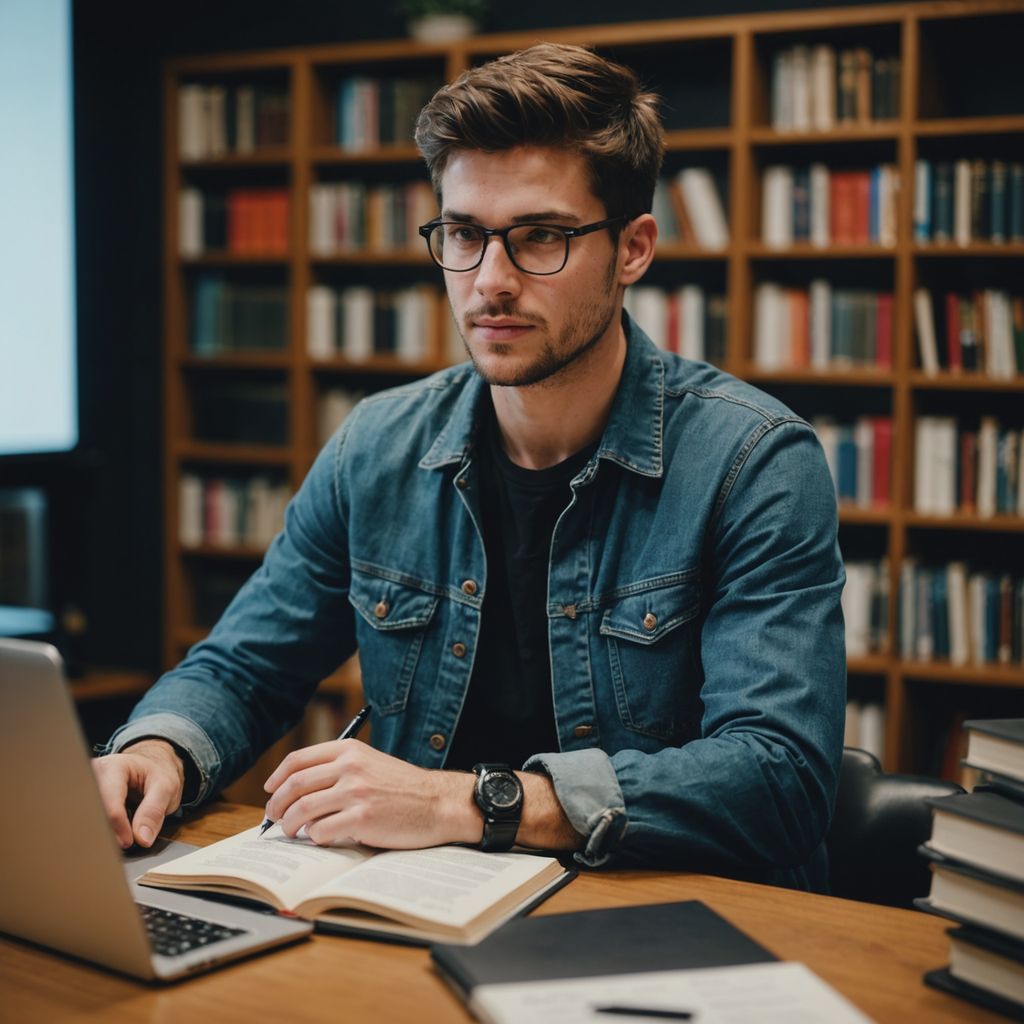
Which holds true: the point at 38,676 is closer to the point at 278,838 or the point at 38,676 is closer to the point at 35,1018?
the point at 35,1018

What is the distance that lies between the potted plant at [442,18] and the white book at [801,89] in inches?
38.2

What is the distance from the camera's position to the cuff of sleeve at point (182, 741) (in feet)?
4.47

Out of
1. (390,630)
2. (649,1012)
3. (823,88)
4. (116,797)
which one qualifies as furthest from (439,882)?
(823,88)

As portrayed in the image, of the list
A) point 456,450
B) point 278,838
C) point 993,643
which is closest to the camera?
point 278,838

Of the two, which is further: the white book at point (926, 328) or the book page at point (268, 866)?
the white book at point (926, 328)

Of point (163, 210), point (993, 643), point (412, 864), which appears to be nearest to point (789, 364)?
point (993, 643)

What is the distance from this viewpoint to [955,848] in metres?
0.93

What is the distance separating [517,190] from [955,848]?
2.99 feet

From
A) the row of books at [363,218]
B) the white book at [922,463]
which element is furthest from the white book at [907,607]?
the row of books at [363,218]

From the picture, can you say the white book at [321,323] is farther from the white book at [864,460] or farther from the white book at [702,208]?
the white book at [864,460]

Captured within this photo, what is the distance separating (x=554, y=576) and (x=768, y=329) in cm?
204

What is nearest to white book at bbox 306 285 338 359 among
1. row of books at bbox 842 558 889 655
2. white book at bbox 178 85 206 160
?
white book at bbox 178 85 206 160

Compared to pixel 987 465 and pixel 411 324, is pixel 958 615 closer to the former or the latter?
pixel 987 465

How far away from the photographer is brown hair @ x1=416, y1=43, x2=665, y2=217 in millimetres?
1479
